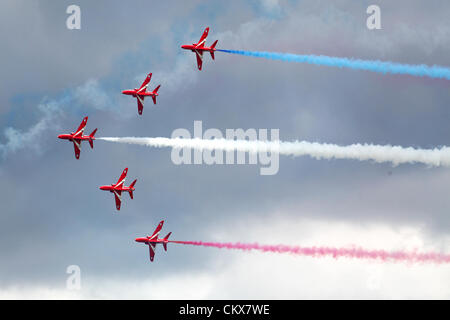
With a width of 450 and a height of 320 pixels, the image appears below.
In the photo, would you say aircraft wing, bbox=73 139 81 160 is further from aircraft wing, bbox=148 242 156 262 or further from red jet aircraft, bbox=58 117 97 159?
aircraft wing, bbox=148 242 156 262

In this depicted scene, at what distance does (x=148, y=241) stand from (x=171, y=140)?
59.0 feet

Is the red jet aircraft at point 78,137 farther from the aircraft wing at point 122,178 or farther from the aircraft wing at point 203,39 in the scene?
the aircraft wing at point 203,39

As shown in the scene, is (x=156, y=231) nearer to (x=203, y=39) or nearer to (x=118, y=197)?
(x=118, y=197)

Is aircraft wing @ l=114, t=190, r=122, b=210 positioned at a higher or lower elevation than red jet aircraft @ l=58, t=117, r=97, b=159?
lower

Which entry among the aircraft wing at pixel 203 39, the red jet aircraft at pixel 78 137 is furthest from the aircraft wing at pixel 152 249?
the aircraft wing at pixel 203 39

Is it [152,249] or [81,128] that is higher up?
[81,128]

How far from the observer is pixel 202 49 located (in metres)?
158

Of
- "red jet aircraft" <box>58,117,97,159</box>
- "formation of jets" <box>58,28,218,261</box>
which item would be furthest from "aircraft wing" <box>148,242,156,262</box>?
"red jet aircraft" <box>58,117,97,159</box>

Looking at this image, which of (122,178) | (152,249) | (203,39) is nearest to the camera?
(203,39)

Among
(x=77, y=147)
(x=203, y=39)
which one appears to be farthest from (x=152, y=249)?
(x=203, y=39)
